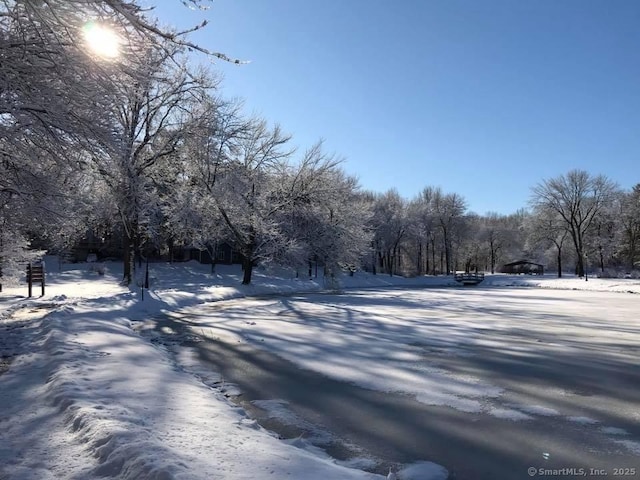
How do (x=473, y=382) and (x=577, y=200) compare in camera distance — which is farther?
(x=577, y=200)

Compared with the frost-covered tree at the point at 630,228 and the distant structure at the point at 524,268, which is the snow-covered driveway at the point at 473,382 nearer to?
the frost-covered tree at the point at 630,228

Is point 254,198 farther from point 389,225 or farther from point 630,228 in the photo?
point 630,228

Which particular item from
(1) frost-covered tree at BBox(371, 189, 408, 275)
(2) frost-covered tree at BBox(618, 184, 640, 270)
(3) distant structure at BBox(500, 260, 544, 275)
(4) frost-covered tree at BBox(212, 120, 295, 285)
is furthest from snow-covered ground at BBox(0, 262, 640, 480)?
(3) distant structure at BBox(500, 260, 544, 275)

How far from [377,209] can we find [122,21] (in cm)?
6249

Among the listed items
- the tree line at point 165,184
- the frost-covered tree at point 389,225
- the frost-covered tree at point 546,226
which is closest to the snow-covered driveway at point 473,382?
the tree line at point 165,184

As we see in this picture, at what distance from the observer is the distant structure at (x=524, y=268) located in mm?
81625

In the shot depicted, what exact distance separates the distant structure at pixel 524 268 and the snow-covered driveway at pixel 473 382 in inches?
2760

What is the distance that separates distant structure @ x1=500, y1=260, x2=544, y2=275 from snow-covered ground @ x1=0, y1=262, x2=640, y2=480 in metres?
72.4

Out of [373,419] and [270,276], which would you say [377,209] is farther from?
[373,419]

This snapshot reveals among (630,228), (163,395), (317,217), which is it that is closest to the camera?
(163,395)

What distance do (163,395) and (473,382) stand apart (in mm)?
4859

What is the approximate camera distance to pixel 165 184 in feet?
94.8

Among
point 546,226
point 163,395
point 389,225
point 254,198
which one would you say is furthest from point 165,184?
point 546,226

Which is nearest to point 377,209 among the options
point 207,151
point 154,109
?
point 207,151
